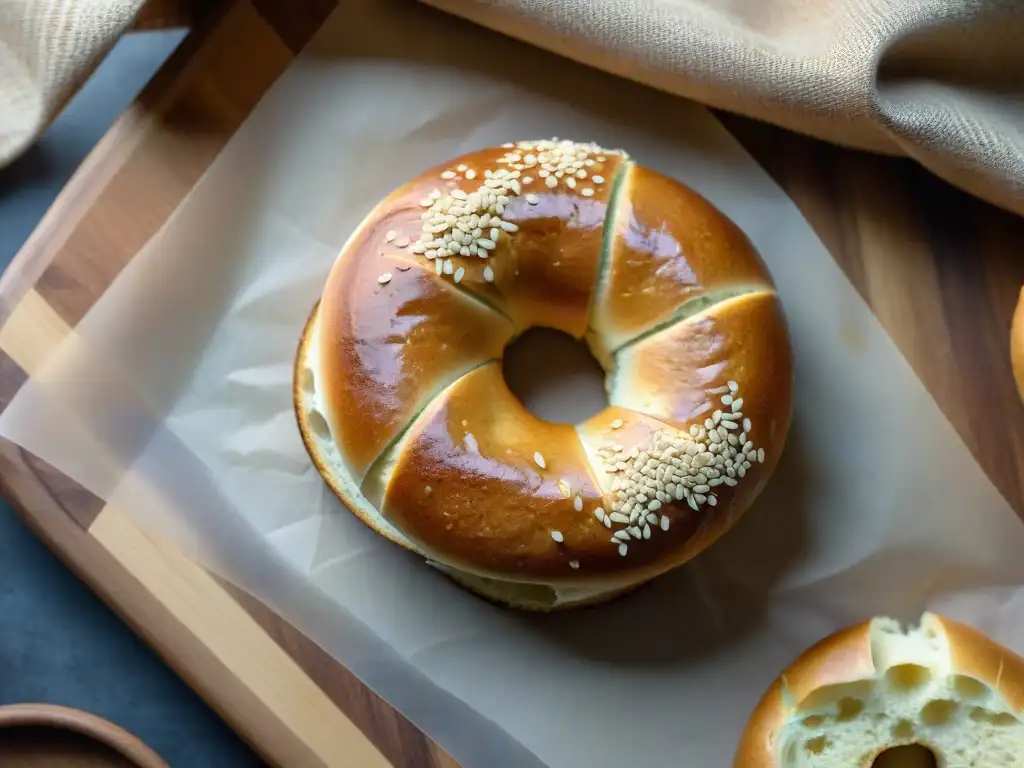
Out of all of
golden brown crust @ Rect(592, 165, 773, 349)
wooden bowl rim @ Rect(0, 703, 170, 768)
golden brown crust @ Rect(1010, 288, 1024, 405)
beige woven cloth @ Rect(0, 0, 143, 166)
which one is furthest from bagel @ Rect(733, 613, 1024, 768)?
beige woven cloth @ Rect(0, 0, 143, 166)

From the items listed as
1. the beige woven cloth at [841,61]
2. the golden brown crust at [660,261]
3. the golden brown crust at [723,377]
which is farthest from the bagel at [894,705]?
the beige woven cloth at [841,61]

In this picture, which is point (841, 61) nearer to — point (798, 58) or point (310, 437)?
point (798, 58)

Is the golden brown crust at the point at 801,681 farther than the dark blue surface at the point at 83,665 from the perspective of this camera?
No

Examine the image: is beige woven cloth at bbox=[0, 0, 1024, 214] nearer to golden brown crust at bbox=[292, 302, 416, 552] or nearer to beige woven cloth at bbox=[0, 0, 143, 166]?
beige woven cloth at bbox=[0, 0, 143, 166]

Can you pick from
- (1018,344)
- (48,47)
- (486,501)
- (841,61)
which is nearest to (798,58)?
(841,61)

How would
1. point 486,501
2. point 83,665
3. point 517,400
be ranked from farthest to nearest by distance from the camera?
point 83,665
point 517,400
point 486,501

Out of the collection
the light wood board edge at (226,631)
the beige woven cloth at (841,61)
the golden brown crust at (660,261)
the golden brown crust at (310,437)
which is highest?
the beige woven cloth at (841,61)

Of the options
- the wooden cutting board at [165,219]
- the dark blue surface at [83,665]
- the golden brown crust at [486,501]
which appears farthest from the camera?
the dark blue surface at [83,665]

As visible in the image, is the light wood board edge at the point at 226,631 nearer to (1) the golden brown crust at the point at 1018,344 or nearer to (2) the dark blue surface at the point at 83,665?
(2) the dark blue surface at the point at 83,665
